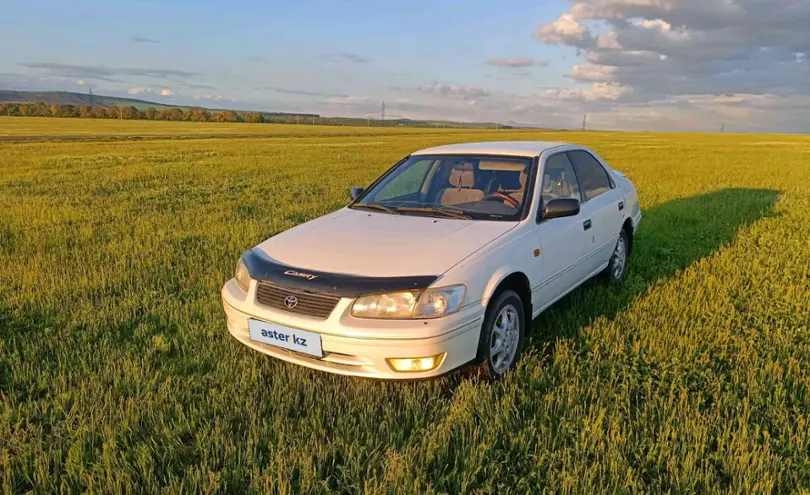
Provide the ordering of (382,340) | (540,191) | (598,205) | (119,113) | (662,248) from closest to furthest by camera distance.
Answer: (382,340) < (540,191) < (598,205) < (662,248) < (119,113)

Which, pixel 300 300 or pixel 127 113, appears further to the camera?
pixel 127 113

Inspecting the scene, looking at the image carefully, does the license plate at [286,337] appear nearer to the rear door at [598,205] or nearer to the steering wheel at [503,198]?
the steering wheel at [503,198]

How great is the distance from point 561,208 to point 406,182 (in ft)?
4.49

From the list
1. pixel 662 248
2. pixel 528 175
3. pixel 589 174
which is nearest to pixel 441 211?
pixel 528 175

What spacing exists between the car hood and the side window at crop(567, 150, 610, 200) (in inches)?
61.3

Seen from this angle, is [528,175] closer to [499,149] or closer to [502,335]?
[499,149]

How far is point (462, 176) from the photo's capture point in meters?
4.45

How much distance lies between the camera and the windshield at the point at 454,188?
13.1 feet

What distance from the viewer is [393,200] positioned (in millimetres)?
4461

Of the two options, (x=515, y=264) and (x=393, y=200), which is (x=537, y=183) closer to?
(x=515, y=264)

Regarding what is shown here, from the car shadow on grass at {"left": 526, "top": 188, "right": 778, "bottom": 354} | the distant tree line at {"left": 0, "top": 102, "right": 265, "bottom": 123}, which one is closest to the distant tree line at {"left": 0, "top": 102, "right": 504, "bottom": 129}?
the distant tree line at {"left": 0, "top": 102, "right": 265, "bottom": 123}

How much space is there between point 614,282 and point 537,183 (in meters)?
1.94

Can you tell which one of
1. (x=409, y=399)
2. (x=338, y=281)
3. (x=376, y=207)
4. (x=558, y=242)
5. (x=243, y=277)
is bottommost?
(x=409, y=399)

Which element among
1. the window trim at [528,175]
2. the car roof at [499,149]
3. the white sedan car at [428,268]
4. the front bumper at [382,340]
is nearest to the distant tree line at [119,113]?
the window trim at [528,175]
